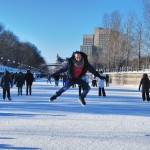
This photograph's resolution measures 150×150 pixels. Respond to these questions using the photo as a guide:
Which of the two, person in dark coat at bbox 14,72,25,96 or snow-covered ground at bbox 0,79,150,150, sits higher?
person in dark coat at bbox 14,72,25,96

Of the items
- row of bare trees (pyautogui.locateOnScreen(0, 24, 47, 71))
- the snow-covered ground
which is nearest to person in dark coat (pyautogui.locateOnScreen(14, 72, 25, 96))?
the snow-covered ground

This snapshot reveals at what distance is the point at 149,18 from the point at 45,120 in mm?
31580

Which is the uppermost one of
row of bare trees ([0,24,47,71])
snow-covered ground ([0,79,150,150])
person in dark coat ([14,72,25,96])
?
row of bare trees ([0,24,47,71])

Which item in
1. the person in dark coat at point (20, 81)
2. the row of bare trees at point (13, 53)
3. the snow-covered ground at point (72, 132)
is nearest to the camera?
the snow-covered ground at point (72, 132)

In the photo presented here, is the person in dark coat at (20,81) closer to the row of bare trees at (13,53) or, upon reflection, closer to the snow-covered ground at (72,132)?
the snow-covered ground at (72,132)

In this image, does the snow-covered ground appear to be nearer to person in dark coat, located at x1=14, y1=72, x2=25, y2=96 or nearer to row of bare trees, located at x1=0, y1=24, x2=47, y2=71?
person in dark coat, located at x1=14, y1=72, x2=25, y2=96

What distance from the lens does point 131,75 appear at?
143 ft

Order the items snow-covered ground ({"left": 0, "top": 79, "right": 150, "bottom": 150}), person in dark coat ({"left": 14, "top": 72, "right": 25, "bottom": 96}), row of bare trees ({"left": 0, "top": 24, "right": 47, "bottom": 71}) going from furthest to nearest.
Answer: row of bare trees ({"left": 0, "top": 24, "right": 47, "bottom": 71})
person in dark coat ({"left": 14, "top": 72, "right": 25, "bottom": 96})
snow-covered ground ({"left": 0, "top": 79, "right": 150, "bottom": 150})

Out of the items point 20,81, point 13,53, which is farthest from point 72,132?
point 13,53

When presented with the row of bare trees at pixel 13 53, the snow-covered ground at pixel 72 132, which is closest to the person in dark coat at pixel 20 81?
the snow-covered ground at pixel 72 132

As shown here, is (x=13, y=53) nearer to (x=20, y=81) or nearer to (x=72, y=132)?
(x=20, y=81)

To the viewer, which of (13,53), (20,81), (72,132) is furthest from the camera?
(13,53)

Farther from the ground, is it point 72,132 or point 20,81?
point 20,81

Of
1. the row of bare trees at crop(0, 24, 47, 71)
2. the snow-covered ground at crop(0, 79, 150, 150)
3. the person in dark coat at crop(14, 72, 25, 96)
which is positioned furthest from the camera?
the row of bare trees at crop(0, 24, 47, 71)
